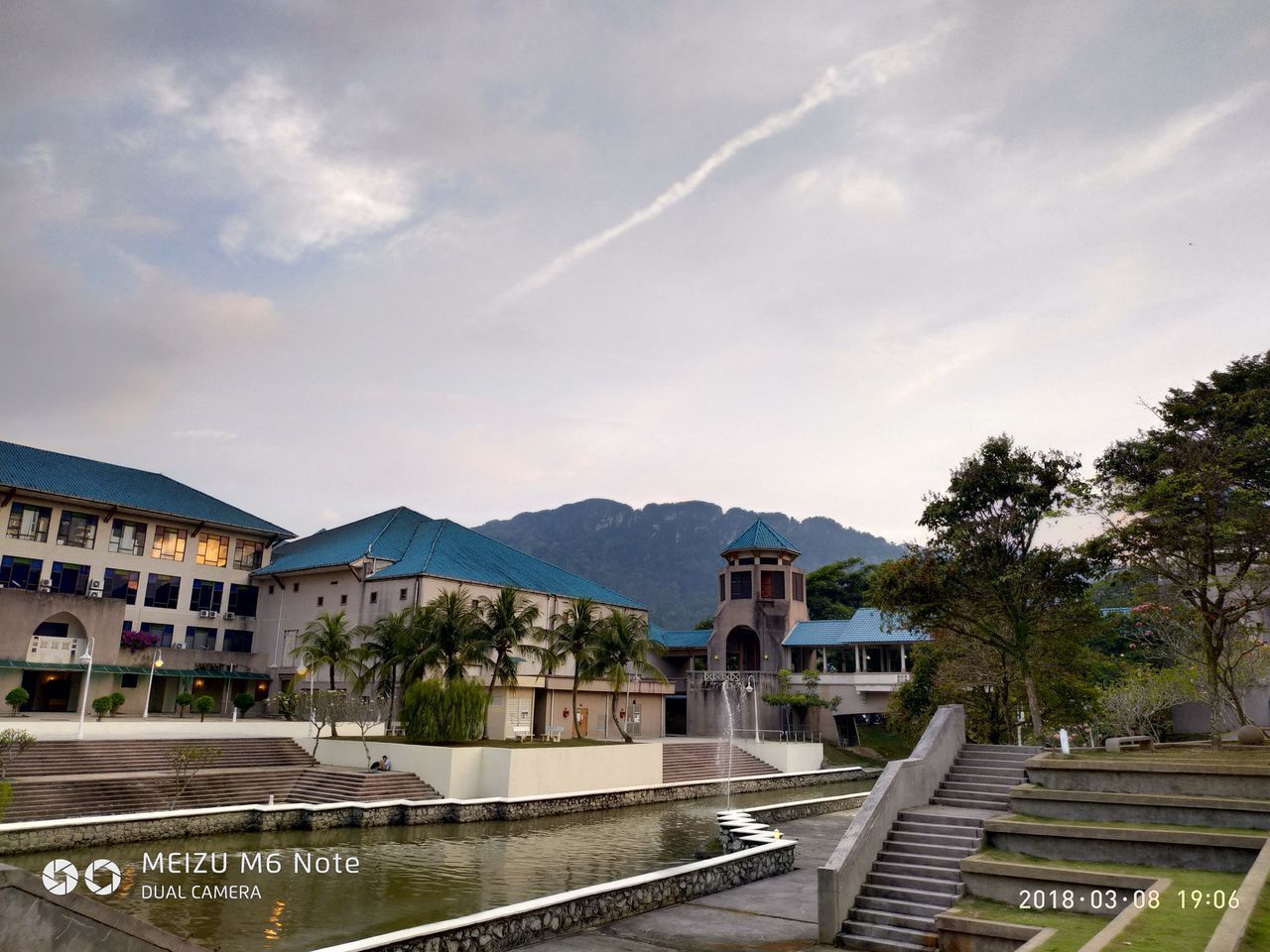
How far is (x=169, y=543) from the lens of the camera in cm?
4631

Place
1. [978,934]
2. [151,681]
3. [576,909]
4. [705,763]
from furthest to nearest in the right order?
[151,681], [705,763], [576,909], [978,934]

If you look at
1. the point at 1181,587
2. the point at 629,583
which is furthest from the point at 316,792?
the point at 629,583

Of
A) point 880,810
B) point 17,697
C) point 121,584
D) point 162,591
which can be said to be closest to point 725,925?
point 880,810

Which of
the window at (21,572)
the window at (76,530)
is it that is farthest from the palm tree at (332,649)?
the window at (76,530)

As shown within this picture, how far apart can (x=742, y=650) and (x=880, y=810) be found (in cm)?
4344

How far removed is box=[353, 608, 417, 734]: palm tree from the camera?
112 feet

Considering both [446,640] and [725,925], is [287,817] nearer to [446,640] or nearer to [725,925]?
[446,640]

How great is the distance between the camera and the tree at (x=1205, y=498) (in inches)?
738

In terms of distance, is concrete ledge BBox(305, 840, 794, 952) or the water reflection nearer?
concrete ledge BBox(305, 840, 794, 952)

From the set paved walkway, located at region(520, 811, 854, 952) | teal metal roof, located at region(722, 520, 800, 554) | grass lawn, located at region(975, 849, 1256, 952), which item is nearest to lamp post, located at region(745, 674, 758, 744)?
teal metal roof, located at region(722, 520, 800, 554)

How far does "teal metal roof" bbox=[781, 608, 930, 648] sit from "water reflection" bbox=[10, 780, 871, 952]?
28094 millimetres

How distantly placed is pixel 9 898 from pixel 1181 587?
23.1 metres

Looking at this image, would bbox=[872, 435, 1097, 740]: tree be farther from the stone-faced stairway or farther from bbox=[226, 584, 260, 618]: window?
bbox=[226, 584, 260, 618]: window

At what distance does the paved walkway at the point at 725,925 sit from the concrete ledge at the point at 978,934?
5.94 ft
